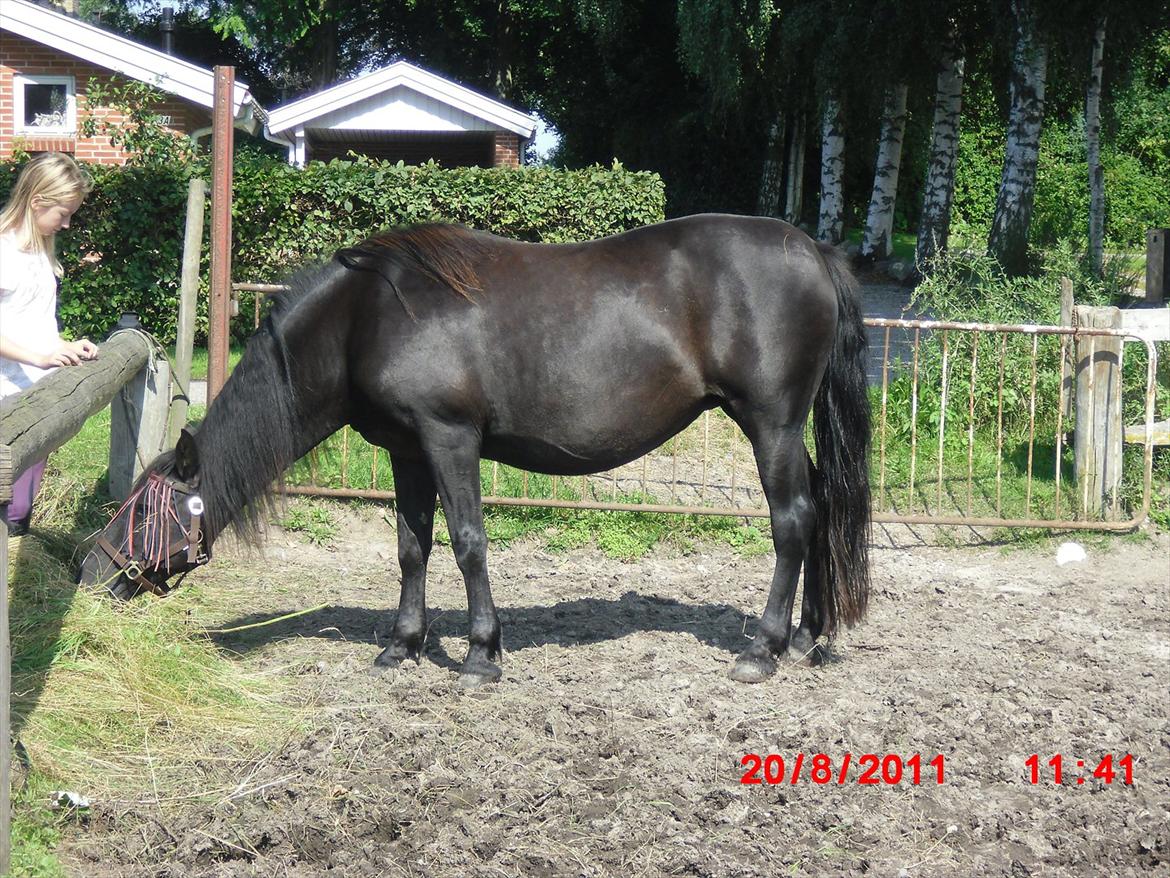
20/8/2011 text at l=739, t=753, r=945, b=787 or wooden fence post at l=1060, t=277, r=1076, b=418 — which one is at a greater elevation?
wooden fence post at l=1060, t=277, r=1076, b=418

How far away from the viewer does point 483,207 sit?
464 inches

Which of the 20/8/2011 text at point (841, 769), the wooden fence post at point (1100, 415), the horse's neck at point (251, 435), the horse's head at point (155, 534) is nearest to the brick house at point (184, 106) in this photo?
the wooden fence post at point (1100, 415)

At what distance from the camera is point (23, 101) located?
60.0 ft

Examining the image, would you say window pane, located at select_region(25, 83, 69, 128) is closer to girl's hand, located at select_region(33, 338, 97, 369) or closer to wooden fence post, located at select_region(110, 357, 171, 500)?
wooden fence post, located at select_region(110, 357, 171, 500)

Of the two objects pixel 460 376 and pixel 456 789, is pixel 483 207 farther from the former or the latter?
pixel 456 789

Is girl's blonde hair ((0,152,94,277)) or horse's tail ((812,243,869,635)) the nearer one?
girl's blonde hair ((0,152,94,277))

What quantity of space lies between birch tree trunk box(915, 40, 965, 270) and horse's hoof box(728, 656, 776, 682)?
1351 cm

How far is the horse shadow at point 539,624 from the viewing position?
17.7 feet

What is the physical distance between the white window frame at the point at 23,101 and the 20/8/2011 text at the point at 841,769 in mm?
17728

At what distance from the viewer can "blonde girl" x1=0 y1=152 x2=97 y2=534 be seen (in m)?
4.63

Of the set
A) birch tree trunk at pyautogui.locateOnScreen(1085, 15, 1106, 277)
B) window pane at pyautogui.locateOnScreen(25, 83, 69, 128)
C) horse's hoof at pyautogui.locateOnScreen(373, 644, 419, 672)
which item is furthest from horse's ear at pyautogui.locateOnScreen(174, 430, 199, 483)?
window pane at pyautogui.locateOnScreen(25, 83, 69, 128)

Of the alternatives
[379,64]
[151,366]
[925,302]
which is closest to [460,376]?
[151,366]

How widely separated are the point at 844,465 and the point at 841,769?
1625mm

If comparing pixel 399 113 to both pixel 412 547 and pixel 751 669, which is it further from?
pixel 751 669
